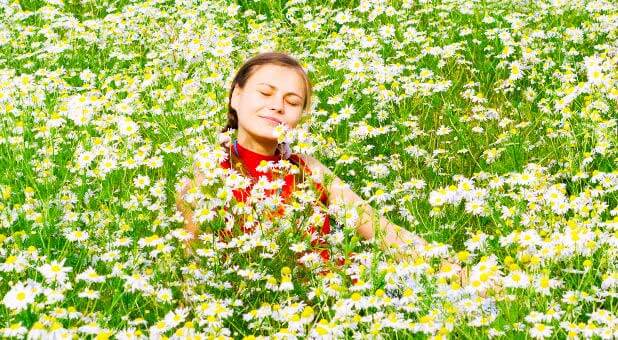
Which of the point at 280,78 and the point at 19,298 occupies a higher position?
the point at 280,78

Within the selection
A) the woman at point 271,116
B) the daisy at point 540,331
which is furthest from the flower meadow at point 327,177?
the woman at point 271,116

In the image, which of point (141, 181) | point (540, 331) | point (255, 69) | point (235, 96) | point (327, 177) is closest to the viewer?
point (540, 331)

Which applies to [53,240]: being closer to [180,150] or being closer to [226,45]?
[180,150]

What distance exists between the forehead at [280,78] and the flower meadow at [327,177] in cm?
19

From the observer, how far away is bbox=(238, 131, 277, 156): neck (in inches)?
176

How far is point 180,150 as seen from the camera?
4.63 metres

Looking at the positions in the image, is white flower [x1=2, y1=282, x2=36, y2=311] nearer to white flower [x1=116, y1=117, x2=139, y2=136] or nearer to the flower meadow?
the flower meadow

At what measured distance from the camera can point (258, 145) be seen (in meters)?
4.48

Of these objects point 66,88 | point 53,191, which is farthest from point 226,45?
point 53,191

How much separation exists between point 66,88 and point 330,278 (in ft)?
9.97

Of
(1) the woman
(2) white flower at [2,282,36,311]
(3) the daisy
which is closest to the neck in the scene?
(1) the woman

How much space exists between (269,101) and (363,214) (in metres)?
0.69

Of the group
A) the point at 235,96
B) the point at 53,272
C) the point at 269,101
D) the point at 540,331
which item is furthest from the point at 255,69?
the point at 540,331

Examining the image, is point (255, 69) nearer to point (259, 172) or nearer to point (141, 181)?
point (259, 172)
